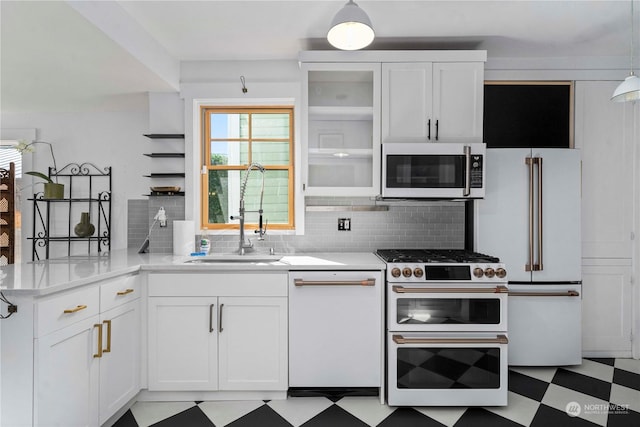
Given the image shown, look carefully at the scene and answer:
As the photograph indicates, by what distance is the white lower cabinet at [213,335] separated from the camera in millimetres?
2264

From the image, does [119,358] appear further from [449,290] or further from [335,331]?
[449,290]

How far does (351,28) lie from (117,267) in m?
1.93

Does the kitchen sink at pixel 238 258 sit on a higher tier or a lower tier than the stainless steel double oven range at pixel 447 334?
higher

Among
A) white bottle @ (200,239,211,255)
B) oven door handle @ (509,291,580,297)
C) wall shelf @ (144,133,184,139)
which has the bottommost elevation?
oven door handle @ (509,291,580,297)

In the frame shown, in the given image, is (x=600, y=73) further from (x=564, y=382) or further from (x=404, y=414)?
(x=404, y=414)

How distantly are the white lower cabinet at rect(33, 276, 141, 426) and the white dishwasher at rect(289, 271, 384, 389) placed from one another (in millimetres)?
994

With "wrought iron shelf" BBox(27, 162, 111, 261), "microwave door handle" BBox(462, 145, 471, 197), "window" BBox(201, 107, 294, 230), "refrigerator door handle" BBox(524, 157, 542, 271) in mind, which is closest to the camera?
"microwave door handle" BBox(462, 145, 471, 197)

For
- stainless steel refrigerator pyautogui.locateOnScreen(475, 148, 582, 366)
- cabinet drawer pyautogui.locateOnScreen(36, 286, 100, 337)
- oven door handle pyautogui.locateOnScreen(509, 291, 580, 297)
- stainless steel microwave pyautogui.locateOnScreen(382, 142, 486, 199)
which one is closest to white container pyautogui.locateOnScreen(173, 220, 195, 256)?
cabinet drawer pyautogui.locateOnScreen(36, 286, 100, 337)

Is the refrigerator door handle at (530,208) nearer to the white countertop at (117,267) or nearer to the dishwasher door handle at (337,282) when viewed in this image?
A: the white countertop at (117,267)

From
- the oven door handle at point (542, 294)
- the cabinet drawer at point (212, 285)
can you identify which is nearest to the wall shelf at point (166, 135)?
the cabinet drawer at point (212, 285)

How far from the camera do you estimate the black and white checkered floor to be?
2072 millimetres

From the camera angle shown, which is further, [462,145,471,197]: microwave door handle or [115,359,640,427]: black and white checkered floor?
[462,145,471,197]: microwave door handle

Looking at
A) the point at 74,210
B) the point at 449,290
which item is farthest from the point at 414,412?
the point at 74,210

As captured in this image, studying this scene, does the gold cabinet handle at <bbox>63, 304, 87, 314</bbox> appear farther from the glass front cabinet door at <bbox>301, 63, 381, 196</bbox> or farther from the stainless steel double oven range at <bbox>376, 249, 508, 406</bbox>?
the stainless steel double oven range at <bbox>376, 249, 508, 406</bbox>
